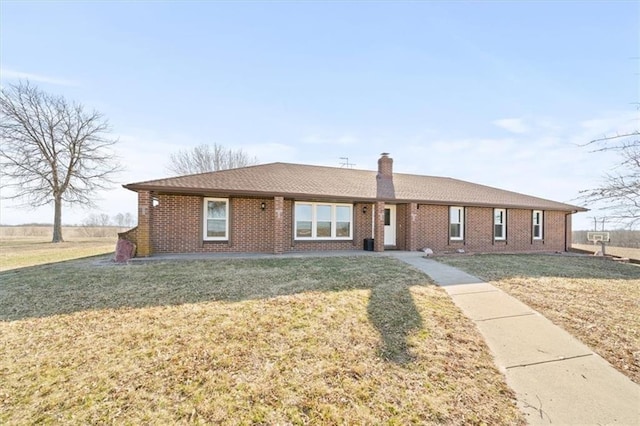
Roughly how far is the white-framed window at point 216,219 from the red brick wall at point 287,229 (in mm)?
181

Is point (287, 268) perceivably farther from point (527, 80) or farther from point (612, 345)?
point (527, 80)

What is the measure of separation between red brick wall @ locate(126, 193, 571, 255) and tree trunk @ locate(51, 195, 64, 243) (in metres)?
16.9

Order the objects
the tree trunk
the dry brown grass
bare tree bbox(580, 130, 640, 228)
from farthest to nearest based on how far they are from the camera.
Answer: the tree trunk, the dry brown grass, bare tree bbox(580, 130, 640, 228)

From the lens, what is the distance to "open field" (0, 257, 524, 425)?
269cm

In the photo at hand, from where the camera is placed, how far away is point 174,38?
32.0 ft

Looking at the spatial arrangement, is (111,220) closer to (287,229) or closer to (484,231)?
(287,229)

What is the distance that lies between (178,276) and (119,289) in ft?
4.35

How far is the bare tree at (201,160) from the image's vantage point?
3372 cm

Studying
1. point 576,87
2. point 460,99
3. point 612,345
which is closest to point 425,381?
point 612,345

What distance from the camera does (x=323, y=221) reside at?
41.7ft

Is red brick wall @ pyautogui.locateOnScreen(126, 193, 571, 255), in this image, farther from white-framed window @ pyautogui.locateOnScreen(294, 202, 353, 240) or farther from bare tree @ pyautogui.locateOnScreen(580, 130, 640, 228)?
bare tree @ pyautogui.locateOnScreen(580, 130, 640, 228)

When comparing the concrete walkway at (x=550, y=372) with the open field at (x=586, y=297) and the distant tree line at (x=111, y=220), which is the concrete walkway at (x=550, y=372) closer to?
the open field at (x=586, y=297)

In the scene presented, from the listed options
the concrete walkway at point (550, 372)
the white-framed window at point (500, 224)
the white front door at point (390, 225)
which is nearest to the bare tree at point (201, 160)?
the white front door at point (390, 225)

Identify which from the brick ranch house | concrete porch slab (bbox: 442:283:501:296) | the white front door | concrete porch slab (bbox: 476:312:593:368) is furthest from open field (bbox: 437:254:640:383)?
the brick ranch house
